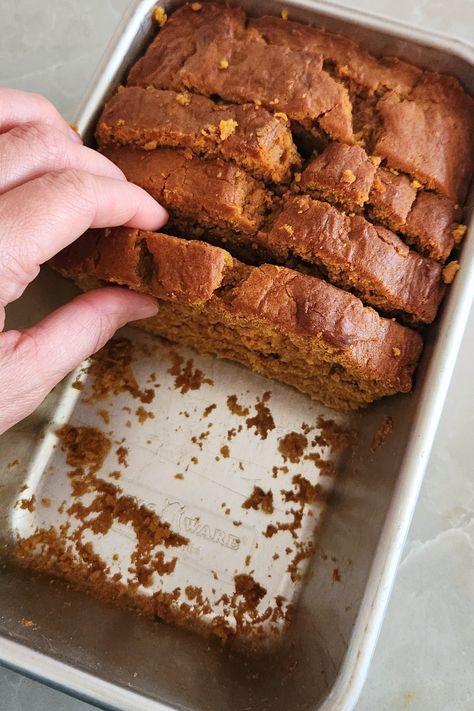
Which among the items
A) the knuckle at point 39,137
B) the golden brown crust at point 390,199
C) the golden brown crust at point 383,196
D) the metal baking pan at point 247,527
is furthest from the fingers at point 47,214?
the golden brown crust at point 390,199

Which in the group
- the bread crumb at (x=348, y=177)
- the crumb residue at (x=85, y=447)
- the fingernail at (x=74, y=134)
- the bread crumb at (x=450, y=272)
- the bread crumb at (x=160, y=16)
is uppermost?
the bread crumb at (x=160, y=16)

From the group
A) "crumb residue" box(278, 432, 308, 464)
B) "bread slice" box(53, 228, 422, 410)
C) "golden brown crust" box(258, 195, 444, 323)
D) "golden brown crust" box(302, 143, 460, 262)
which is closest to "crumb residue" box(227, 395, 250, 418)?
"crumb residue" box(278, 432, 308, 464)

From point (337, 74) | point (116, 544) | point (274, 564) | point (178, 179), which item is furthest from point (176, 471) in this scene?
point (337, 74)

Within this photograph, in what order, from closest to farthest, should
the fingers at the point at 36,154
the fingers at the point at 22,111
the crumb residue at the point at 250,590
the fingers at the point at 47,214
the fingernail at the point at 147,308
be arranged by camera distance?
1. the fingers at the point at 47,214
2. the fingers at the point at 36,154
3. the fingers at the point at 22,111
4. the fingernail at the point at 147,308
5. the crumb residue at the point at 250,590

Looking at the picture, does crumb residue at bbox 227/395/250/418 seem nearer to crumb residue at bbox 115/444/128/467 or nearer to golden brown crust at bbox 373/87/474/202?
crumb residue at bbox 115/444/128/467

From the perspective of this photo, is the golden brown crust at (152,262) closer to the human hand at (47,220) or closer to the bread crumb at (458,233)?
the human hand at (47,220)

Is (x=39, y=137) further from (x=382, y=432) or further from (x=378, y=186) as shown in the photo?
(x=382, y=432)

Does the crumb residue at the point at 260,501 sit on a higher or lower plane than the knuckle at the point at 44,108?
lower

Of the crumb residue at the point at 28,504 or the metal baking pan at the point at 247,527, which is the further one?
the crumb residue at the point at 28,504

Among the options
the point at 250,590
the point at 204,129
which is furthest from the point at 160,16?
the point at 250,590
